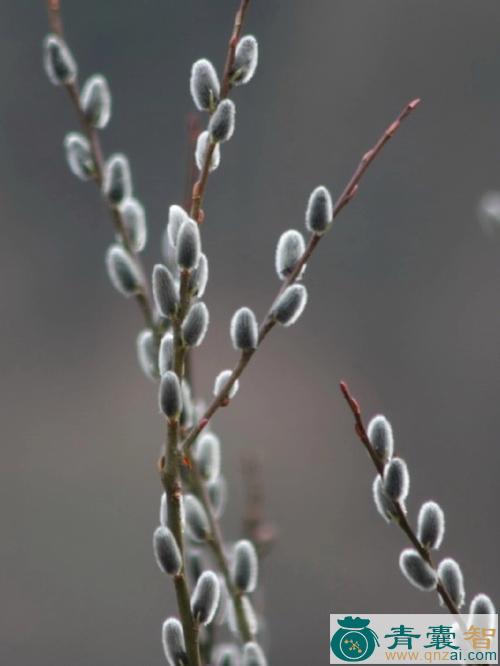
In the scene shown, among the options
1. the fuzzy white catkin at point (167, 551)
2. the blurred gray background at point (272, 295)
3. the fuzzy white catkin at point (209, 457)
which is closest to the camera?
the fuzzy white catkin at point (167, 551)

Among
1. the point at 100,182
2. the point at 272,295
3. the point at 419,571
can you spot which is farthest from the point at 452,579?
the point at 272,295

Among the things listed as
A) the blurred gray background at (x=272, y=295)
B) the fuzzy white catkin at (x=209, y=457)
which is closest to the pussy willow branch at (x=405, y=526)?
the fuzzy white catkin at (x=209, y=457)

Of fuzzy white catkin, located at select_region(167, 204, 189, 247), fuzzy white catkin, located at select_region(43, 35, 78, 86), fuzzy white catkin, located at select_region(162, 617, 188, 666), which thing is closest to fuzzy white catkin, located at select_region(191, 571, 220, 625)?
fuzzy white catkin, located at select_region(162, 617, 188, 666)

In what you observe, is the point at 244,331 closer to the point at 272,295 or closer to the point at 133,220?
the point at 133,220

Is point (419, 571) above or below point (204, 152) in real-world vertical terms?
below

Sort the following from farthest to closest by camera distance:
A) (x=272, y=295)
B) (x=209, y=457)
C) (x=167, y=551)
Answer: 1. (x=272, y=295)
2. (x=209, y=457)
3. (x=167, y=551)

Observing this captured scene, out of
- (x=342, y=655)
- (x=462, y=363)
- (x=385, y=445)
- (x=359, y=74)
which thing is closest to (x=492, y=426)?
(x=462, y=363)

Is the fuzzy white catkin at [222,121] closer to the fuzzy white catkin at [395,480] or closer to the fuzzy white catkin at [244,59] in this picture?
the fuzzy white catkin at [244,59]
